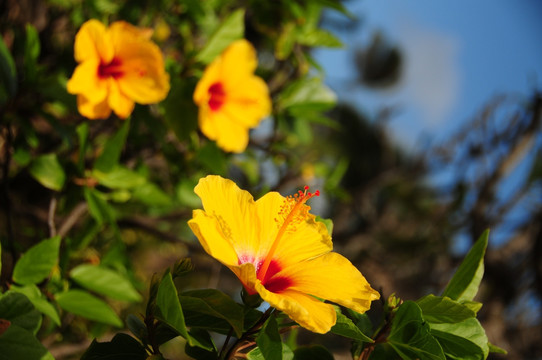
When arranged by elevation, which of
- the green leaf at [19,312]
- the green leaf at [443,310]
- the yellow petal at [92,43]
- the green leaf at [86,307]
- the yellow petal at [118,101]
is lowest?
the green leaf at [86,307]

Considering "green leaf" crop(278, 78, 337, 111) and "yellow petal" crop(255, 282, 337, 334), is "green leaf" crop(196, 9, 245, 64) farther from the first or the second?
"yellow petal" crop(255, 282, 337, 334)

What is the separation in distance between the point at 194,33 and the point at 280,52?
553mm

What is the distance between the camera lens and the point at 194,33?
1.91 meters

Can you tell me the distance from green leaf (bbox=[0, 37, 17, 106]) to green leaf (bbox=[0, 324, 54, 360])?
0.62 m

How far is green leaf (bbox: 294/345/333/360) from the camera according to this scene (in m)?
0.65

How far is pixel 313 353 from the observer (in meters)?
0.65

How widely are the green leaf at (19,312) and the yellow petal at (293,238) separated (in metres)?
0.27

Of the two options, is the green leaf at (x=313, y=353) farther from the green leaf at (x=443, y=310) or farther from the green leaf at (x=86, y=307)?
the green leaf at (x=86, y=307)

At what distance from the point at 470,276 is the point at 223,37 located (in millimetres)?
761

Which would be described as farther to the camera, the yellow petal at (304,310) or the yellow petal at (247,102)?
the yellow petal at (247,102)

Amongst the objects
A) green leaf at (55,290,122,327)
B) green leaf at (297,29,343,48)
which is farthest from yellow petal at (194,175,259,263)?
green leaf at (297,29,343,48)

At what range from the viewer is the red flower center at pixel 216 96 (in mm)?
1112

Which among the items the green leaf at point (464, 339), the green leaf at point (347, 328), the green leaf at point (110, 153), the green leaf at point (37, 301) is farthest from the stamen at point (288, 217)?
the green leaf at point (110, 153)

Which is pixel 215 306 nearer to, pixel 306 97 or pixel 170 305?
pixel 170 305
